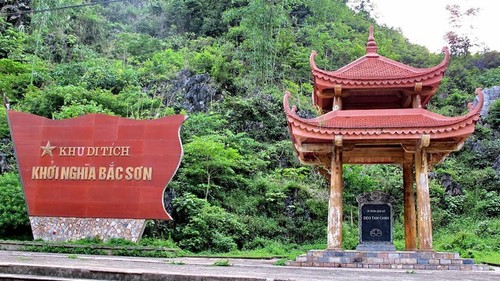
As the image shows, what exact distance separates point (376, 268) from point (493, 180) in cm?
1717

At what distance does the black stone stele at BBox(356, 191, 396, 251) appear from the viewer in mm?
13148

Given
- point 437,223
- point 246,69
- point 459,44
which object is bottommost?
point 437,223

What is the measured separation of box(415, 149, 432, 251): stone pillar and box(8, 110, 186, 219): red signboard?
7.75m

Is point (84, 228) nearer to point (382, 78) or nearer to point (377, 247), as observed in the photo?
point (377, 247)

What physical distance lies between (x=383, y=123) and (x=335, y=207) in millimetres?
2596

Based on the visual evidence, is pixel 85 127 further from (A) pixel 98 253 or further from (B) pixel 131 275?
(B) pixel 131 275

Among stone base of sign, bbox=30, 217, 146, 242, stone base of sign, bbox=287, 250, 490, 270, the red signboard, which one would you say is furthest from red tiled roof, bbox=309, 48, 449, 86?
stone base of sign, bbox=30, 217, 146, 242

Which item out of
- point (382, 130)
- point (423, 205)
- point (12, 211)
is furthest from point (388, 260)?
point (12, 211)

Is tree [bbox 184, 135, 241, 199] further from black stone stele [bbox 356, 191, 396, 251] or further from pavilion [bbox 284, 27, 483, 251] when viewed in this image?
black stone stele [bbox 356, 191, 396, 251]

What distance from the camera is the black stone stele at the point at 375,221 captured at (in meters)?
13.1

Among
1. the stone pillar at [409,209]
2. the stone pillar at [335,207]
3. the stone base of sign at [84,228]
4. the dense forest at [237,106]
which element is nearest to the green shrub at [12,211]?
the dense forest at [237,106]

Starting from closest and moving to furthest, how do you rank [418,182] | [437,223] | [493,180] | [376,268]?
1. [376,268]
2. [418,182]
3. [437,223]
4. [493,180]

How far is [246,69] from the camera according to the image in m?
34.3

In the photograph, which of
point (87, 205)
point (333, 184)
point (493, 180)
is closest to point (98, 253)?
point (87, 205)
